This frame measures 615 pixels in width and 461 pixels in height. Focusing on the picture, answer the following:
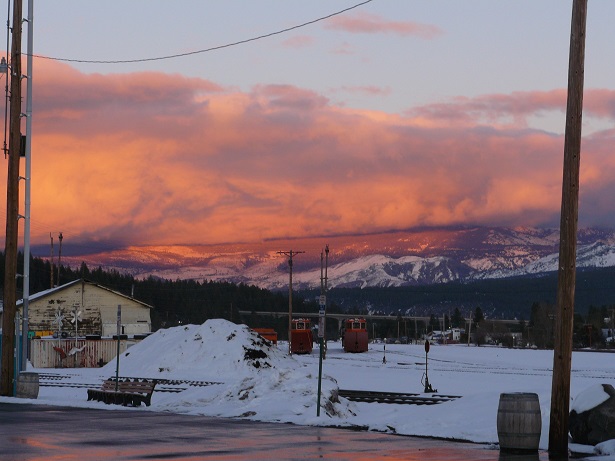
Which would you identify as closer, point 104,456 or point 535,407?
point 104,456

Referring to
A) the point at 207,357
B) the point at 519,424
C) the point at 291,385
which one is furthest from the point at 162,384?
the point at 519,424

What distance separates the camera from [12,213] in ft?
124

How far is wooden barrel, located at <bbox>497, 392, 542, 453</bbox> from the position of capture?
1944cm

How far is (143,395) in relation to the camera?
34.5 metres

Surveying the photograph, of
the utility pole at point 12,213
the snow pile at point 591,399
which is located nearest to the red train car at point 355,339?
the utility pole at point 12,213

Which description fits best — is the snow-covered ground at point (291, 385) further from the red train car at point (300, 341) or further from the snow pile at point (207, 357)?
the red train car at point (300, 341)

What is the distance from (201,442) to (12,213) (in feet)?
61.8

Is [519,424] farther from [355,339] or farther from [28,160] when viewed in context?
[355,339]

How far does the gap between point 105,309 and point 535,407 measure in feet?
256

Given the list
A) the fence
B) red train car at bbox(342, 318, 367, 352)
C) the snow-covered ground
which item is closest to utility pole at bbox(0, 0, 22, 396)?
the snow-covered ground

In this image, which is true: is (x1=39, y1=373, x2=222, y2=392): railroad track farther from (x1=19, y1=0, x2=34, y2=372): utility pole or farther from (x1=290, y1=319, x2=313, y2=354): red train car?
(x1=290, y1=319, x2=313, y2=354): red train car

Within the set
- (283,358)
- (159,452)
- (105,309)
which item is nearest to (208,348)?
(283,358)

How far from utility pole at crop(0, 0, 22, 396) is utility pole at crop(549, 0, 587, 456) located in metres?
22.7

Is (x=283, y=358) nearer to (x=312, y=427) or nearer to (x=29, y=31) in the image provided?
(x=29, y=31)
